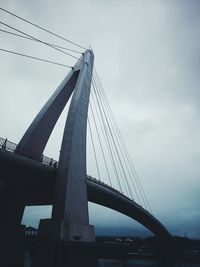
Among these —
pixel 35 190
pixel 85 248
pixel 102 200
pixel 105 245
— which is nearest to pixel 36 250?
pixel 85 248

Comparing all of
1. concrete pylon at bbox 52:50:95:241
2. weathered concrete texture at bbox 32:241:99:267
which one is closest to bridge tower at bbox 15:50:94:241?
concrete pylon at bbox 52:50:95:241

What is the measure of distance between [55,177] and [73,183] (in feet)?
10.8

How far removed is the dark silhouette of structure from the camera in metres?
17.0

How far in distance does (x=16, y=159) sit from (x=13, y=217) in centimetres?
581

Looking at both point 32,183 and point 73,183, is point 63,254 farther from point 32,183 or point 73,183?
point 32,183

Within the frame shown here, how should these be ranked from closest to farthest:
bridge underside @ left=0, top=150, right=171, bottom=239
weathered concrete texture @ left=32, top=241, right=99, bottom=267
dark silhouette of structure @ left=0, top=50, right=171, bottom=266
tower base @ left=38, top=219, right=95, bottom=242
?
weathered concrete texture @ left=32, top=241, right=99, bottom=267 < tower base @ left=38, top=219, right=95, bottom=242 < dark silhouette of structure @ left=0, top=50, right=171, bottom=266 < bridge underside @ left=0, top=150, right=171, bottom=239

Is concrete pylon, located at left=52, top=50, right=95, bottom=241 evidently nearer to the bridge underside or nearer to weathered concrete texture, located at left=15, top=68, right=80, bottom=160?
the bridge underside

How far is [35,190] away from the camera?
2381cm

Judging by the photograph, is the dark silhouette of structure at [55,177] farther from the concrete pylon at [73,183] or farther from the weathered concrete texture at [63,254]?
the weathered concrete texture at [63,254]

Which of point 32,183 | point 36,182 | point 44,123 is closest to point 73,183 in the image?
point 36,182

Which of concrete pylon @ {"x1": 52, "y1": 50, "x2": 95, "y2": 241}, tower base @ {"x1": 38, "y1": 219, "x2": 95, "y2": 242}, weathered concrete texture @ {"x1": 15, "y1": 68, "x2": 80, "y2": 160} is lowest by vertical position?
tower base @ {"x1": 38, "y1": 219, "x2": 95, "y2": 242}

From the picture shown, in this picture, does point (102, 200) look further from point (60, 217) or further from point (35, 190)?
point (60, 217)

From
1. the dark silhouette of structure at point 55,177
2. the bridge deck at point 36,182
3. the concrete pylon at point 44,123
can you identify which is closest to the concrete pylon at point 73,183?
the dark silhouette of structure at point 55,177

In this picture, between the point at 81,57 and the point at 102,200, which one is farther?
the point at 102,200
